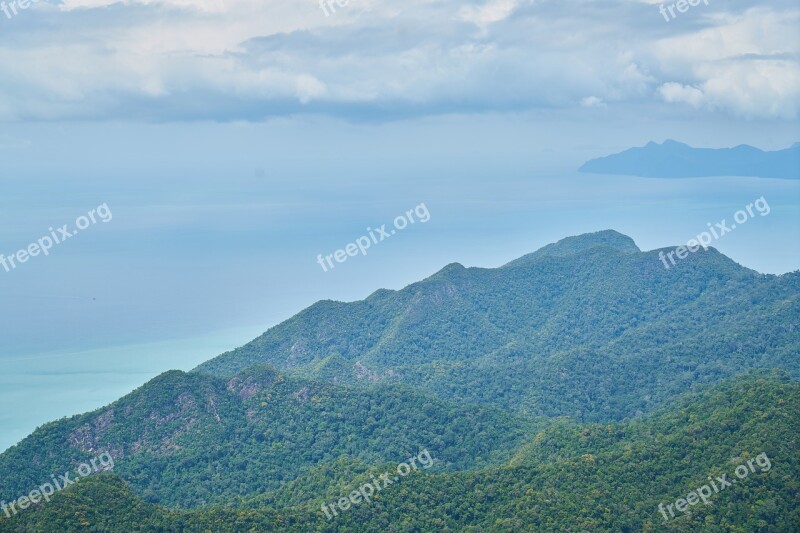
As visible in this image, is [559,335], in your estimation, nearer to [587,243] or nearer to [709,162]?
[587,243]

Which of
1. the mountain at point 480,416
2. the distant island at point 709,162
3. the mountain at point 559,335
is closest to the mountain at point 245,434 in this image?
the mountain at point 480,416

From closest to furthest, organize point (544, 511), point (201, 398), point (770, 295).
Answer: point (544, 511), point (201, 398), point (770, 295)

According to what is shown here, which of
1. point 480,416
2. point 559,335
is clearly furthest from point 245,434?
point 559,335

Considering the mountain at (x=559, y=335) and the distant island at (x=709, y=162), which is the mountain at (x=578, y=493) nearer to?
the mountain at (x=559, y=335)

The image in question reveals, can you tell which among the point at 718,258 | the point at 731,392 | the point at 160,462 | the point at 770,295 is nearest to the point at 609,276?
the point at 718,258

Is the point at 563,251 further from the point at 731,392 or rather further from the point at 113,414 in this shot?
the point at 113,414

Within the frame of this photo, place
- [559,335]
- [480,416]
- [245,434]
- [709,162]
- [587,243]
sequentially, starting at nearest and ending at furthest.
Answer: [245,434], [480,416], [559,335], [587,243], [709,162]
